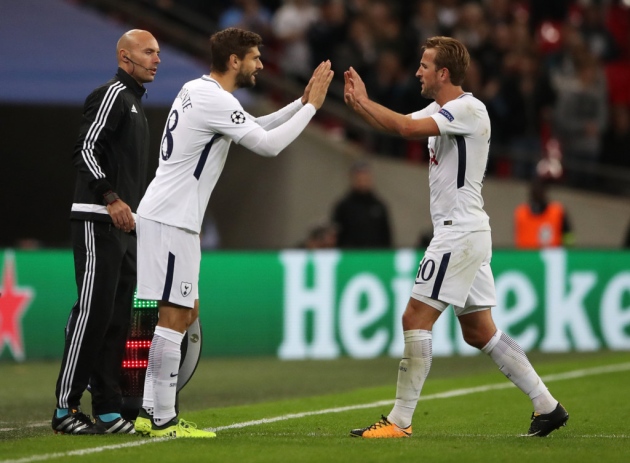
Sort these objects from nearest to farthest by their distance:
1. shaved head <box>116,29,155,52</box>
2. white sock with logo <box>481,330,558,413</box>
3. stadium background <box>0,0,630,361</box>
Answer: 1. white sock with logo <box>481,330,558,413</box>
2. shaved head <box>116,29,155,52</box>
3. stadium background <box>0,0,630,361</box>

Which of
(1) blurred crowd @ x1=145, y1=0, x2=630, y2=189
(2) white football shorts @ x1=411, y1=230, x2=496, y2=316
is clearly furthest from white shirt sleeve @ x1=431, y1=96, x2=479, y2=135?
(1) blurred crowd @ x1=145, y1=0, x2=630, y2=189

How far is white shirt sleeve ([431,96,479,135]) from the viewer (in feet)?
23.9

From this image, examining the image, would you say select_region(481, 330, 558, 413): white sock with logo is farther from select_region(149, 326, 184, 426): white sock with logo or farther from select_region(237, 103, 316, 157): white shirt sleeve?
select_region(149, 326, 184, 426): white sock with logo

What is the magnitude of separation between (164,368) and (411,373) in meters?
1.46

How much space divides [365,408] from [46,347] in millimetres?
5834

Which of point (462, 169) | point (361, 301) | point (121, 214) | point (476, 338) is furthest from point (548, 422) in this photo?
point (361, 301)

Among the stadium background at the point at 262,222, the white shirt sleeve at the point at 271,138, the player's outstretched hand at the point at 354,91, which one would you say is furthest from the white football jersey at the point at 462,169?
the stadium background at the point at 262,222

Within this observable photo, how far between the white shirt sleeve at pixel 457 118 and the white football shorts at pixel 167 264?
1606 millimetres

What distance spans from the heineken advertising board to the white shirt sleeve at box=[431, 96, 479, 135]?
7.16 meters

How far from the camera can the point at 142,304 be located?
8.26 m

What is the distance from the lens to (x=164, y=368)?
718 centimetres

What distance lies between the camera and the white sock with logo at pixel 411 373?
7.38 meters

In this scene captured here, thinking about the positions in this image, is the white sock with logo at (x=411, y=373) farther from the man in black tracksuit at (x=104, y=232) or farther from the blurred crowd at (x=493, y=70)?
the blurred crowd at (x=493, y=70)

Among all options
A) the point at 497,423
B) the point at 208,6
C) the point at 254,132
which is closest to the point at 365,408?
the point at 497,423
